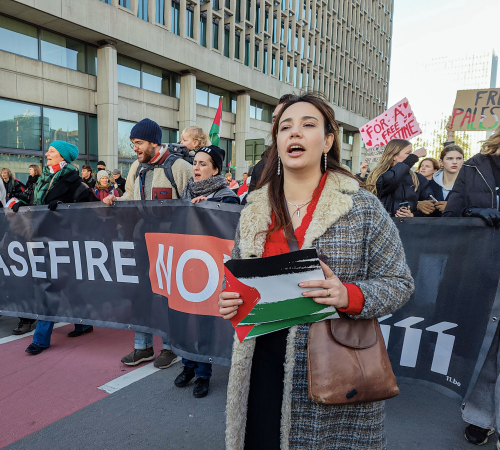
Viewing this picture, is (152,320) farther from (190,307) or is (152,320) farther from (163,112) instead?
(163,112)

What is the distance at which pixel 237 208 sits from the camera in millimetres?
3363

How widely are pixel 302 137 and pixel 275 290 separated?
0.62 metres

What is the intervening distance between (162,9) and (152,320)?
2232cm

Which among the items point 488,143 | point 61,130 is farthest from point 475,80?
point 488,143

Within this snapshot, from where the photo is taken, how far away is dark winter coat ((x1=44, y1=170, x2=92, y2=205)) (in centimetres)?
454

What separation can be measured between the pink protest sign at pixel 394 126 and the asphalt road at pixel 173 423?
498cm

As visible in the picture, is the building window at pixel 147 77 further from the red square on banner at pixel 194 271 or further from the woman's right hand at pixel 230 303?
the woman's right hand at pixel 230 303

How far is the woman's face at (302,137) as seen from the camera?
5.37ft

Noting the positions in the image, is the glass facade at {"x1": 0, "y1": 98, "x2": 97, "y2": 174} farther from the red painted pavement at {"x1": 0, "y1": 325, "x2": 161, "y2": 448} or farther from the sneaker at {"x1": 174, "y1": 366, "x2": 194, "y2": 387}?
the sneaker at {"x1": 174, "y1": 366, "x2": 194, "y2": 387}

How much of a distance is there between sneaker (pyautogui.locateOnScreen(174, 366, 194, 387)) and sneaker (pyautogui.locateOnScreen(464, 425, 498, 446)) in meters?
2.20

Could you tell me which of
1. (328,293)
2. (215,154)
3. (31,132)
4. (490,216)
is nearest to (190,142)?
(215,154)

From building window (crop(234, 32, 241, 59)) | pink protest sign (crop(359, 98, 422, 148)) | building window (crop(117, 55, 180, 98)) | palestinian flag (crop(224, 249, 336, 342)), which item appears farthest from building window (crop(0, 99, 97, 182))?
palestinian flag (crop(224, 249, 336, 342))

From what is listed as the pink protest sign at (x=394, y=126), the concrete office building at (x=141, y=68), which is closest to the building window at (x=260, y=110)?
the concrete office building at (x=141, y=68)

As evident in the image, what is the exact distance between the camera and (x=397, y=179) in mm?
4566
